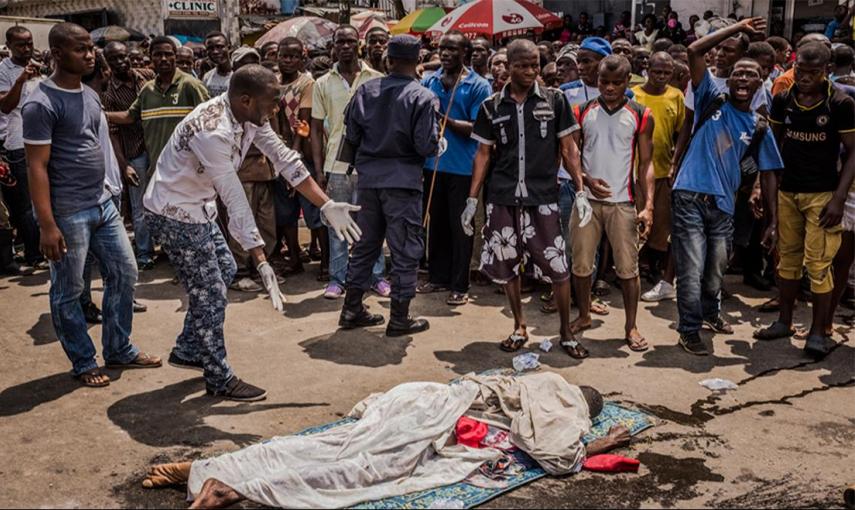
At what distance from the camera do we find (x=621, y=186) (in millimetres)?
5797

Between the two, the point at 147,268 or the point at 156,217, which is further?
the point at 147,268

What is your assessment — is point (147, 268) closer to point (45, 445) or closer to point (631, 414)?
point (45, 445)

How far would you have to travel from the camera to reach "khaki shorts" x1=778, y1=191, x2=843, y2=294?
5695 mm

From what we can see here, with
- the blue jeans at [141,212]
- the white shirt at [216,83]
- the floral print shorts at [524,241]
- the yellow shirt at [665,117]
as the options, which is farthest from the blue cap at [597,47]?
the blue jeans at [141,212]

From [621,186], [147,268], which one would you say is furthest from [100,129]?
[621,186]

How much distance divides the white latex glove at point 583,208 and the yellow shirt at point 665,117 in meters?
1.66

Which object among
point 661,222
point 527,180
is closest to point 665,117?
point 661,222

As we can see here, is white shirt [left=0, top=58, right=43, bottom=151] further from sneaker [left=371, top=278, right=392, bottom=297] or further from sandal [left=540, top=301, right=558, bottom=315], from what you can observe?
sandal [left=540, top=301, right=558, bottom=315]

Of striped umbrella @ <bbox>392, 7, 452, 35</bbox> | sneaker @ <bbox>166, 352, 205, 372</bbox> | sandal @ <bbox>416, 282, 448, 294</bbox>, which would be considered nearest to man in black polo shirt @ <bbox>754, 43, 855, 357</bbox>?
sandal @ <bbox>416, 282, 448, 294</bbox>

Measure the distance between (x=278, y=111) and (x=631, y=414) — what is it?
4.36m

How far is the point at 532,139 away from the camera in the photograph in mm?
5641

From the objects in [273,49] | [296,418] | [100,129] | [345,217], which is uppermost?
[273,49]

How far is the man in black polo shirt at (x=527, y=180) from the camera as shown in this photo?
563 centimetres

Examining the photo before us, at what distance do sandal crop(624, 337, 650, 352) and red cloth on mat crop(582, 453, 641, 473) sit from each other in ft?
6.13
